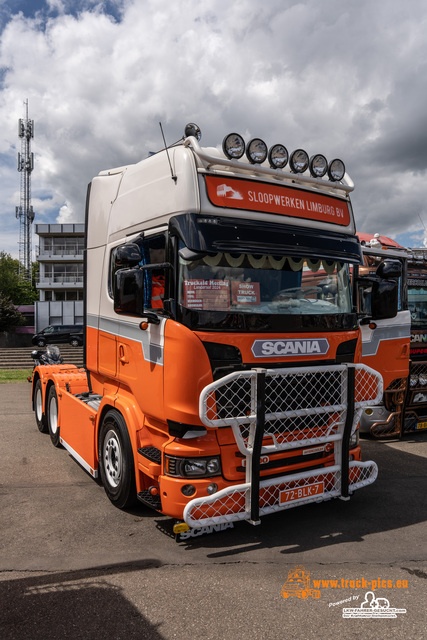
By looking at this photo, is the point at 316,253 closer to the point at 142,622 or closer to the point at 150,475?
the point at 150,475

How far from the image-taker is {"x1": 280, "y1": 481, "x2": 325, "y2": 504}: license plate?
13.4 ft

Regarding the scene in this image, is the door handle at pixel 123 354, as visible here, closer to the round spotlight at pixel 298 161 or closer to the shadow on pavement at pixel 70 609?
the shadow on pavement at pixel 70 609

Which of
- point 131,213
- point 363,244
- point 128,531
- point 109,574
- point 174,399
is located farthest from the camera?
point 363,244

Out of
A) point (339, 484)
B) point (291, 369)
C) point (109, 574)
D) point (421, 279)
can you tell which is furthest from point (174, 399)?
point (421, 279)

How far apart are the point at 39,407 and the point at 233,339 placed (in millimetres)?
5475

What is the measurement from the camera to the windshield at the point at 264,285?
156 inches

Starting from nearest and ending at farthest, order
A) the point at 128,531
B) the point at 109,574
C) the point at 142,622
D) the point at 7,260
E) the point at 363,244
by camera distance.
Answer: the point at 142,622, the point at 109,574, the point at 128,531, the point at 363,244, the point at 7,260

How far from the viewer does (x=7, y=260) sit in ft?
164

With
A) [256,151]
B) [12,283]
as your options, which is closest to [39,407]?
[256,151]

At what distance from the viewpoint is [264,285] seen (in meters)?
4.29

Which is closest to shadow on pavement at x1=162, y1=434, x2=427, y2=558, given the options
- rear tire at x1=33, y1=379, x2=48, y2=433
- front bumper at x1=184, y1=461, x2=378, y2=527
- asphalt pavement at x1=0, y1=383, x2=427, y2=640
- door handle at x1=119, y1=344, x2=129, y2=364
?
asphalt pavement at x1=0, y1=383, x2=427, y2=640

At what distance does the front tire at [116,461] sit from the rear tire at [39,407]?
3.37 m

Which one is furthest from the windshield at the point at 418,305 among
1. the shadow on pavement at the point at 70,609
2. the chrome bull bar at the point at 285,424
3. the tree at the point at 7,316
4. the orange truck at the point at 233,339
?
the tree at the point at 7,316

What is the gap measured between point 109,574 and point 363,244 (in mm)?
6323
